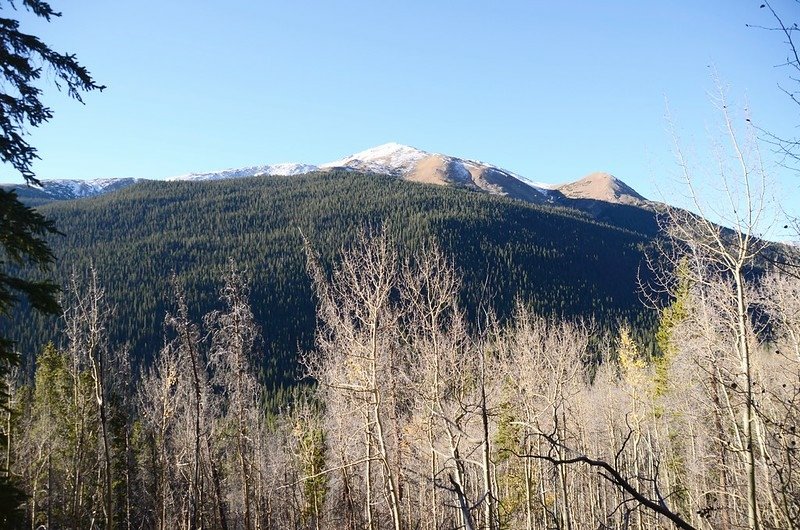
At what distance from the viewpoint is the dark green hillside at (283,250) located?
380ft

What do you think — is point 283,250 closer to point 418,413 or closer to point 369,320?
point 418,413

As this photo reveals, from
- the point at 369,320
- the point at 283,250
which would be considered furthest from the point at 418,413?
the point at 283,250

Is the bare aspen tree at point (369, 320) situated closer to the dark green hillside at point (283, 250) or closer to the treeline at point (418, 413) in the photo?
the treeline at point (418, 413)

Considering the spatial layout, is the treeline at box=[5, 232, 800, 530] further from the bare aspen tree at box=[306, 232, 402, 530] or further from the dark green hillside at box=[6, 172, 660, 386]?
the dark green hillside at box=[6, 172, 660, 386]

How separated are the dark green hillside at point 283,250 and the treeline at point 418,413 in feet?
224

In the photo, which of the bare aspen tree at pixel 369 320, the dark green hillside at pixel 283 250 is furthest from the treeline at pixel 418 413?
the dark green hillside at pixel 283 250

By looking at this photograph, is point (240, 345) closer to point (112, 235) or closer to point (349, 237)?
point (349, 237)

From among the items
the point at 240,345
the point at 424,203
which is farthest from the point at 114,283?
the point at 240,345

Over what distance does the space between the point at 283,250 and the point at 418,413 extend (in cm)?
12877

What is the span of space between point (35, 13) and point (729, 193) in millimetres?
10689

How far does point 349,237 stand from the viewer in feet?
499

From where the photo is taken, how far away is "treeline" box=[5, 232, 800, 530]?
9766 millimetres

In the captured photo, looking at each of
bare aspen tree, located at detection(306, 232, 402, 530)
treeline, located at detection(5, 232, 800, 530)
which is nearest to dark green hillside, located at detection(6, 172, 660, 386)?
treeline, located at detection(5, 232, 800, 530)

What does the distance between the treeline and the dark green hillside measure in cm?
6816
